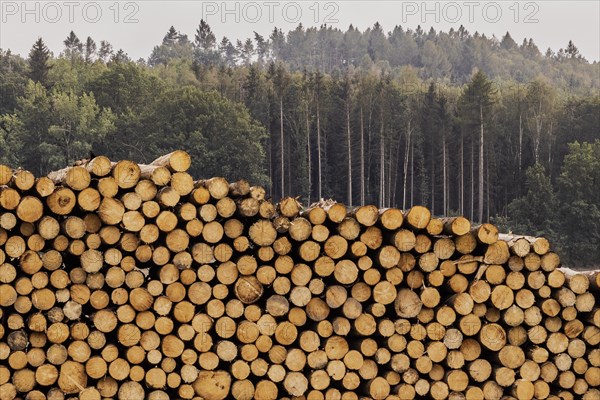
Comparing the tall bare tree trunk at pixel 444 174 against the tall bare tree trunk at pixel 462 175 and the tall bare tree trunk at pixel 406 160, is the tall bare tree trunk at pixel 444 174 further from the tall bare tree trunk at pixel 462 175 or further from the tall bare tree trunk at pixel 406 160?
the tall bare tree trunk at pixel 406 160

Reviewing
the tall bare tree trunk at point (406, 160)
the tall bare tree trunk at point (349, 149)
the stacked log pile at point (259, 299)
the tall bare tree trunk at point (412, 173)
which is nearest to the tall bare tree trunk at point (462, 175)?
the tall bare tree trunk at point (412, 173)

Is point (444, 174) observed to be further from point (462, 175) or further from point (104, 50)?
A: point (104, 50)

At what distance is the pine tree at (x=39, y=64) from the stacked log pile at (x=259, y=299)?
77.0 meters

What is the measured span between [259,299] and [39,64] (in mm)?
78641

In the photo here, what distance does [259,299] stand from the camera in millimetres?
10367

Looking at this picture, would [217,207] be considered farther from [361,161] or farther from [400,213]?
[361,161]

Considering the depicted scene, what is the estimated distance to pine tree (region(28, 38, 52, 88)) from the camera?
276 ft

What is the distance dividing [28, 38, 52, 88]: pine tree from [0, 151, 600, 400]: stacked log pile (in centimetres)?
7699

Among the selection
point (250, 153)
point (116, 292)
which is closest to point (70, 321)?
point (116, 292)

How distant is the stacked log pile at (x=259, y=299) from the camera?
987cm

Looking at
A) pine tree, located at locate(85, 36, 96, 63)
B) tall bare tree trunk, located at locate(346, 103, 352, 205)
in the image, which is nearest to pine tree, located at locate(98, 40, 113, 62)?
pine tree, located at locate(85, 36, 96, 63)

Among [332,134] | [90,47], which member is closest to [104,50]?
[90,47]

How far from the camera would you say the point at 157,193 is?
33.4 ft

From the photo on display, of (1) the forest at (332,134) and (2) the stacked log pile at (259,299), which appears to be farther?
(1) the forest at (332,134)
